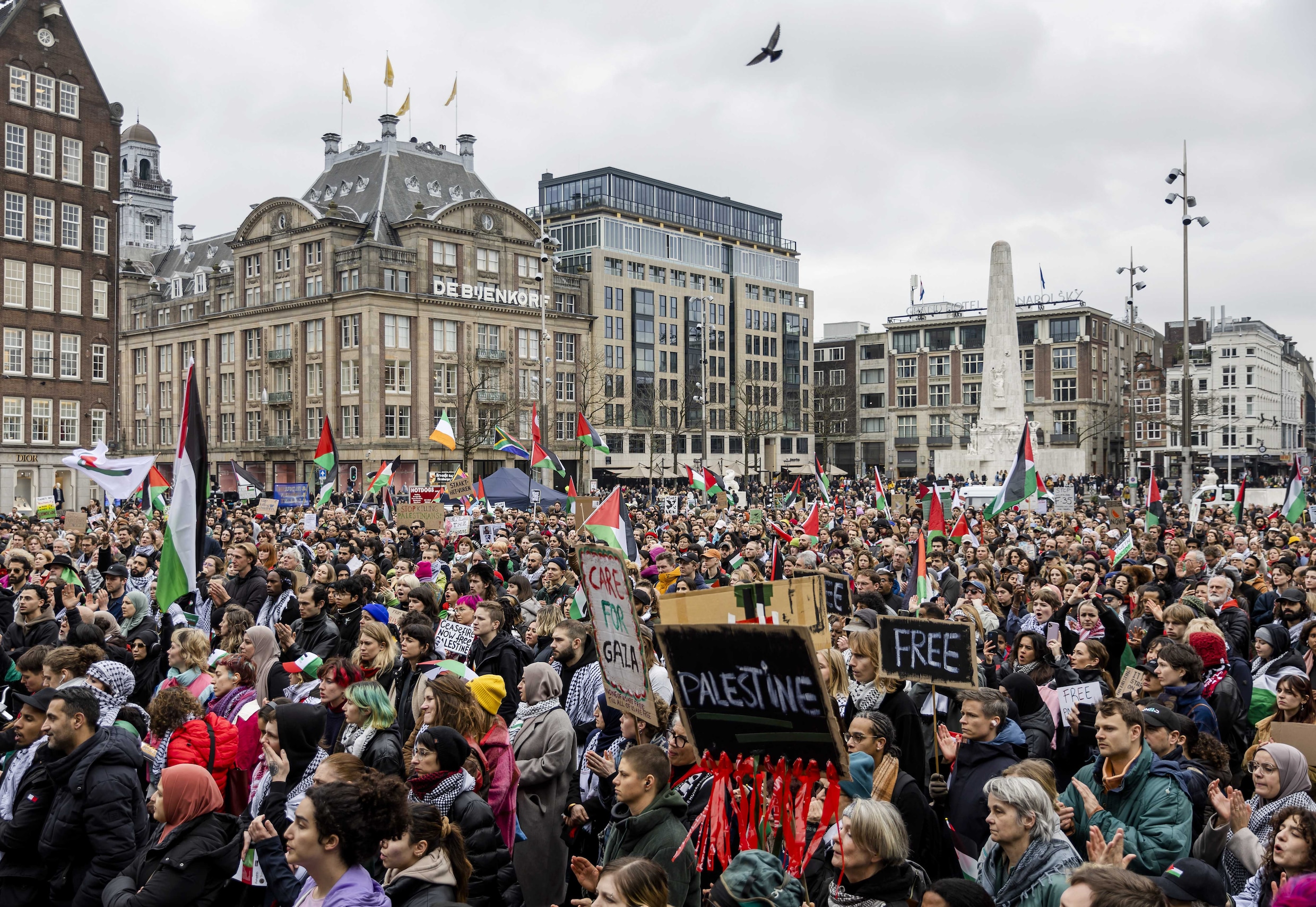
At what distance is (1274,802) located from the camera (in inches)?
198

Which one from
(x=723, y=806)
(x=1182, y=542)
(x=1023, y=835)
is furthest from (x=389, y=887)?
(x=1182, y=542)

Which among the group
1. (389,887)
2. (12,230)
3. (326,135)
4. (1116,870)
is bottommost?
(389,887)

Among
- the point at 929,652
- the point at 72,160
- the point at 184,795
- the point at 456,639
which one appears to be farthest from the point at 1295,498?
the point at 72,160

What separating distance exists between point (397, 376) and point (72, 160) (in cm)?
2003

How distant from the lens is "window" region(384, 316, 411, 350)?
63.2 metres

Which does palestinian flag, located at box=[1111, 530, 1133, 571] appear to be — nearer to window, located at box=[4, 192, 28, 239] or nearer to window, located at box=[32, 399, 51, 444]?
window, located at box=[32, 399, 51, 444]

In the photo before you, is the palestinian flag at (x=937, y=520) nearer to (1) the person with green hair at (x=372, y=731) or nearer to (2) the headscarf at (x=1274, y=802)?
(2) the headscarf at (x=1274, y=802)

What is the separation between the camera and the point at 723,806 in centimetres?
493

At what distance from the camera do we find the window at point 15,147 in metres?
49.0

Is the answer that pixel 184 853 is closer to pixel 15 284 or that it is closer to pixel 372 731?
pixel 372 731

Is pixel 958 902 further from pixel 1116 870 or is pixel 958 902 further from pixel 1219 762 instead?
pixel 1219 762

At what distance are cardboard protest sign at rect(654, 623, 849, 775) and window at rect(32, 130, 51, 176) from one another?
55226 mm

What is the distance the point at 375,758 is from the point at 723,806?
6.79 feet

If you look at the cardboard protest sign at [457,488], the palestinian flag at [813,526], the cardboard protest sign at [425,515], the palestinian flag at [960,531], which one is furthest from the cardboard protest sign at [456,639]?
the cardboard protest sign at [457,488]
